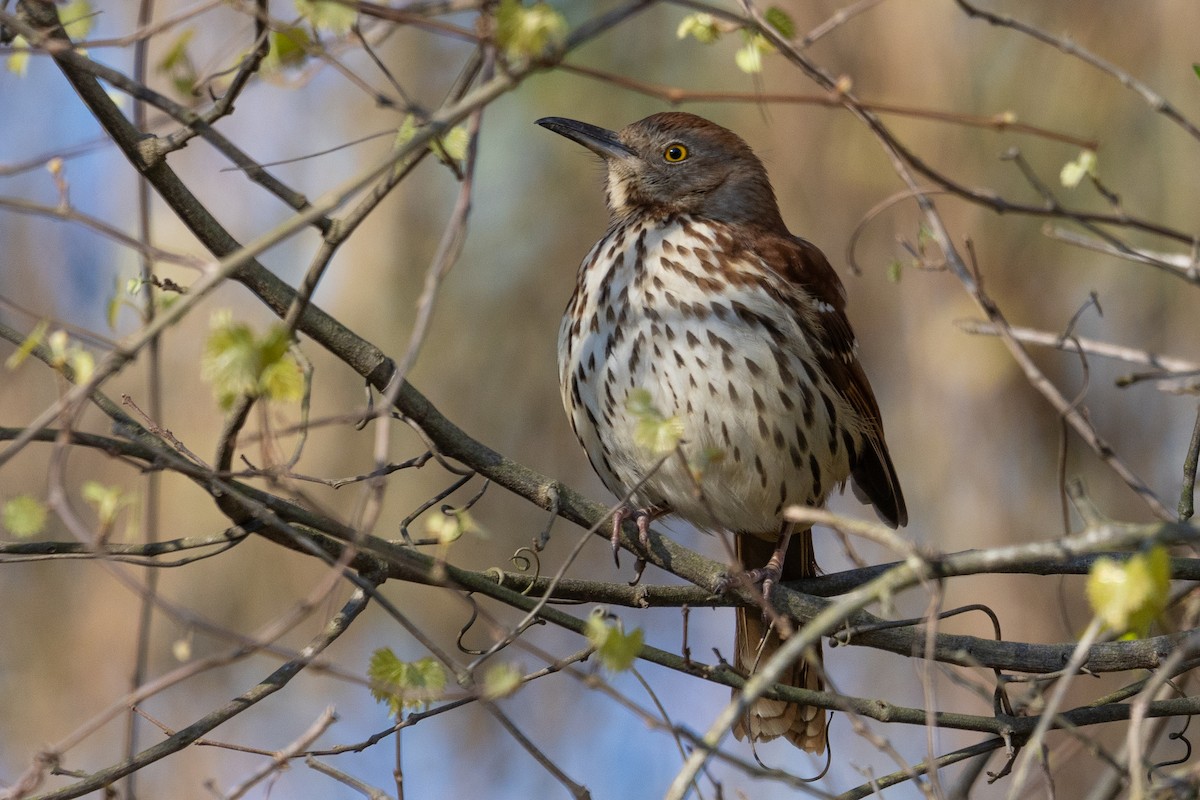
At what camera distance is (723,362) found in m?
4.16

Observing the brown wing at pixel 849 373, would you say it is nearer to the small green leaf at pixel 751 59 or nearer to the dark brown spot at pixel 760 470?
the dark brown spot at pixel 760 470

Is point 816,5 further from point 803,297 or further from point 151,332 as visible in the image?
point 151,332

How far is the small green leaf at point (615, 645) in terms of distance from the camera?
2139 mm

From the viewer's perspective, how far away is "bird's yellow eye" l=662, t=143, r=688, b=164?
4.98 m

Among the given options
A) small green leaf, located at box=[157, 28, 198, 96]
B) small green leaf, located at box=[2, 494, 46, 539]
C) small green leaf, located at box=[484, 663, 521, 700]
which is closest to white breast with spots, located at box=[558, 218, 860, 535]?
small green leaf, located at box=[157, 28, 198, 96]

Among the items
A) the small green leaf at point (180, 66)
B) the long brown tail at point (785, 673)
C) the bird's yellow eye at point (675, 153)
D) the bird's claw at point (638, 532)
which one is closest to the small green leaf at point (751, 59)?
the small green leaf at point (180, 66)

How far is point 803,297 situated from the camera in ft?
14.5

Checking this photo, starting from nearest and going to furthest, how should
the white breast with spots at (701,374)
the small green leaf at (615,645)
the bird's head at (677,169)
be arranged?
the small green leaf at (615,645)
the white breast with spots at (701,374)
the bird's head at (677,169)

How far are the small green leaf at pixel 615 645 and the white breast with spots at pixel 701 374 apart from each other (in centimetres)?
181

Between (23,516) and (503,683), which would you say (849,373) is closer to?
(503,683)

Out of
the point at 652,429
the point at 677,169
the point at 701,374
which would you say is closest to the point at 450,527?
the point at 652,429

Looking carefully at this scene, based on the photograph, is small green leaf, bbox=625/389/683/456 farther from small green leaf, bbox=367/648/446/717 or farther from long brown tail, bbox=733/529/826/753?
long brown tail, bbox=733/529/826/753

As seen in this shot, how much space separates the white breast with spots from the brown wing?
0.10m

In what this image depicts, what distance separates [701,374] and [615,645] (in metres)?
2.09
